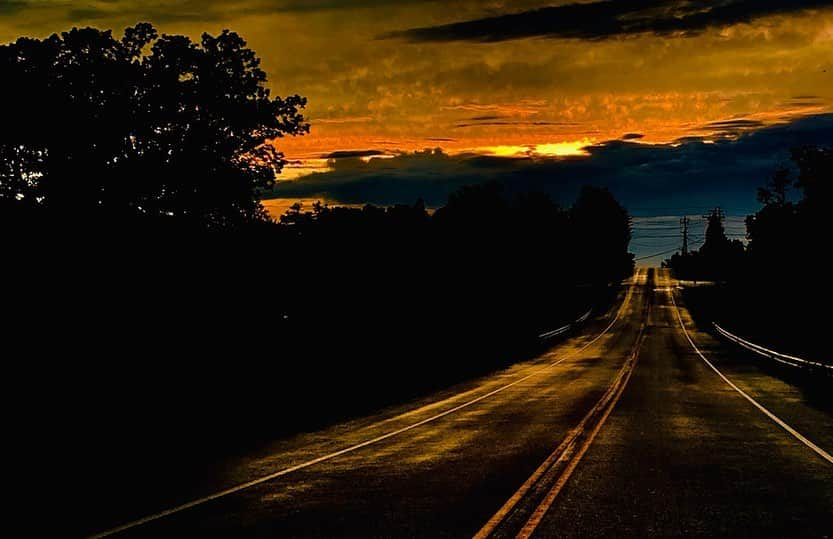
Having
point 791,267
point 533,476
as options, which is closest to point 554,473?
point 533,476

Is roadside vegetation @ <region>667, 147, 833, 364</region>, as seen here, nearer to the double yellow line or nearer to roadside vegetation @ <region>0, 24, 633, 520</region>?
roadside vegetation @ <region>0, 24, 633, 520</region>

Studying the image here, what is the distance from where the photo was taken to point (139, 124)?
143 feet

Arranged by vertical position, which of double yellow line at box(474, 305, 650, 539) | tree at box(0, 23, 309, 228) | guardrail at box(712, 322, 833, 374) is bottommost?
guardrail at box(712, 322, 833, 374)

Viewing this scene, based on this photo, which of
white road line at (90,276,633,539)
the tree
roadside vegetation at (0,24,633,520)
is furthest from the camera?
the tree

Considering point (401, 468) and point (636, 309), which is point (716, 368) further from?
point (636, 309)

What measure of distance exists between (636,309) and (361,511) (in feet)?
377

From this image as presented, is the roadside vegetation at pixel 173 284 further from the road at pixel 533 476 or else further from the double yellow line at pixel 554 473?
the double yellow line at pixel 554 473

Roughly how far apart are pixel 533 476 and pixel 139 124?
118ft

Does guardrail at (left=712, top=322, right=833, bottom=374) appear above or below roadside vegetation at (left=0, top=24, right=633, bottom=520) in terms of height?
below

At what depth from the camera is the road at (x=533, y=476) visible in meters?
→ 9.18

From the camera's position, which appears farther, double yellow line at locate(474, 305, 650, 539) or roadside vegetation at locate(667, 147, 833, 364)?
roadside vegetation at locate(667, 147, 833, 364)

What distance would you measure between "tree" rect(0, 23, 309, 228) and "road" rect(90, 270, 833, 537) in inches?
879

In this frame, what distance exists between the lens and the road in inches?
361

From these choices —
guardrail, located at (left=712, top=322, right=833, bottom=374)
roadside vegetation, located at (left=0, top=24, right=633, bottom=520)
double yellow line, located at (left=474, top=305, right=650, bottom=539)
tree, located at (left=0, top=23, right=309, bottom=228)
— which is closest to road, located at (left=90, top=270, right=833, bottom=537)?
double yellow line, located at (left=474, top=305, right=650, bottom=539)
